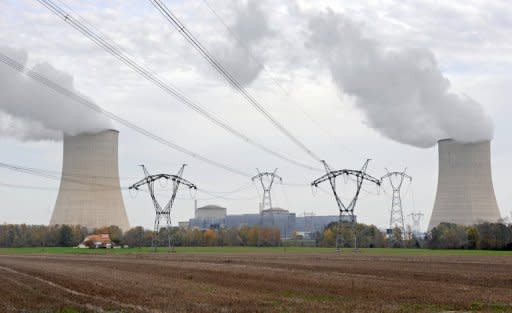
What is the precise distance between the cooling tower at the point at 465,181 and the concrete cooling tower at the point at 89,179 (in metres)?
31.6

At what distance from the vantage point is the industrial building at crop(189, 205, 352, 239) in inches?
6033

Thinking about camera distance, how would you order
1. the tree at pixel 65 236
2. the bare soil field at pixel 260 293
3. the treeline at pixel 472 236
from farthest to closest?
the tree at pixel 65 236
the treeline at pixel 472 236
the bare soil field at pixel 260 293

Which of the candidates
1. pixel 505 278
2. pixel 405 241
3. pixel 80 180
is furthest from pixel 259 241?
pixel 505 278

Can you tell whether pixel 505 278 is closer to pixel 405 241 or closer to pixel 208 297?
pixel 208 297

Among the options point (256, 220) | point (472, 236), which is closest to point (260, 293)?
point (472, 236)

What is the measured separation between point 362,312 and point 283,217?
144 metres

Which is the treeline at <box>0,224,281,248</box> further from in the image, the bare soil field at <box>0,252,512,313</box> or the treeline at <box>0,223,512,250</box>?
the bare soil field at <box>0,252,512,313</box>

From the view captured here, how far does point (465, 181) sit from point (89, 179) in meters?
35.0

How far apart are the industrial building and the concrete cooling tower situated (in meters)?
66.1

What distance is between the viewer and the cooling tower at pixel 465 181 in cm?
6950

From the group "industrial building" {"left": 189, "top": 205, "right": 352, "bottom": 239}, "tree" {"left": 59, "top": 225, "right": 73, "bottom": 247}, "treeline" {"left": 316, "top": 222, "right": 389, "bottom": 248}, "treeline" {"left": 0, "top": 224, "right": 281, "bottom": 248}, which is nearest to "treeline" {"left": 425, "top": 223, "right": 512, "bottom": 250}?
"treeline" {"left": 316, "top": 222, "right": 389, "bottom": 248}

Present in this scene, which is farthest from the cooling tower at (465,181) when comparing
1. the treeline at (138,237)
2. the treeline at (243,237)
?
the treeline at (138,237)

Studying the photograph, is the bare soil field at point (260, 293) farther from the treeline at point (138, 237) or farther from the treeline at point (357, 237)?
the treeline at point (138, 237)

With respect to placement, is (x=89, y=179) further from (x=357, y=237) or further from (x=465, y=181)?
(x=465, y=181)
